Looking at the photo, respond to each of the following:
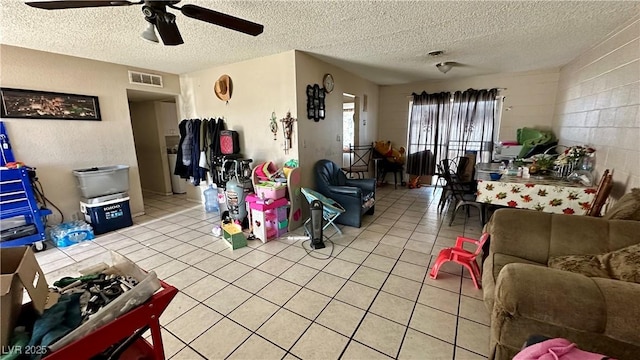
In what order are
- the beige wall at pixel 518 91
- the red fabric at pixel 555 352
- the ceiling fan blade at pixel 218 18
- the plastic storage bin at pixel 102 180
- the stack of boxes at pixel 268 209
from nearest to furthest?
the red fabric at pixel 555 352 → the ceiling fan blade at pixel 218 18 → the stack of boxes at pixel 268 209 → the plastic storage bin at pixel 102 180 → the beige wall at pixel 518 91

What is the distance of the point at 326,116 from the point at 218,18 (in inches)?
98.0

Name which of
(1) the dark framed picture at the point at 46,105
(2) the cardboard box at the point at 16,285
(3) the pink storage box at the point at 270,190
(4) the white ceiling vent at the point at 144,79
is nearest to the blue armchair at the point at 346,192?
(3) the pink storage box at the point at 270,190

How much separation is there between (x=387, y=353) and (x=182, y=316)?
150cm

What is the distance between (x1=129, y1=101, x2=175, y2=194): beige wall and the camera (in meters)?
5.32

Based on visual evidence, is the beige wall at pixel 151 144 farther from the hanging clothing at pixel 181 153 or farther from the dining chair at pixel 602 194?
the dining chair at pixel 602 194

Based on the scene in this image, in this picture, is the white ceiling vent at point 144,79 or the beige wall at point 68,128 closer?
the beige wall at point 68,128

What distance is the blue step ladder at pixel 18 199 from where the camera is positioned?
277 centimetres

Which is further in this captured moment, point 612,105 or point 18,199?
point 18,199

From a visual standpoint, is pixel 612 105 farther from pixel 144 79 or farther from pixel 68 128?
pixel 68 128

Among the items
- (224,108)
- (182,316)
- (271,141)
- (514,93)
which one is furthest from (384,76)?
(182,316)

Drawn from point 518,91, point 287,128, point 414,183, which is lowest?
point 414,183

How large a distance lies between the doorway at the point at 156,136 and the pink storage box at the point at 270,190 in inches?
132

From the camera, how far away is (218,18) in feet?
5.74

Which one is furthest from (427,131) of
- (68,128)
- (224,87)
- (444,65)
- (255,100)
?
(68,128)
